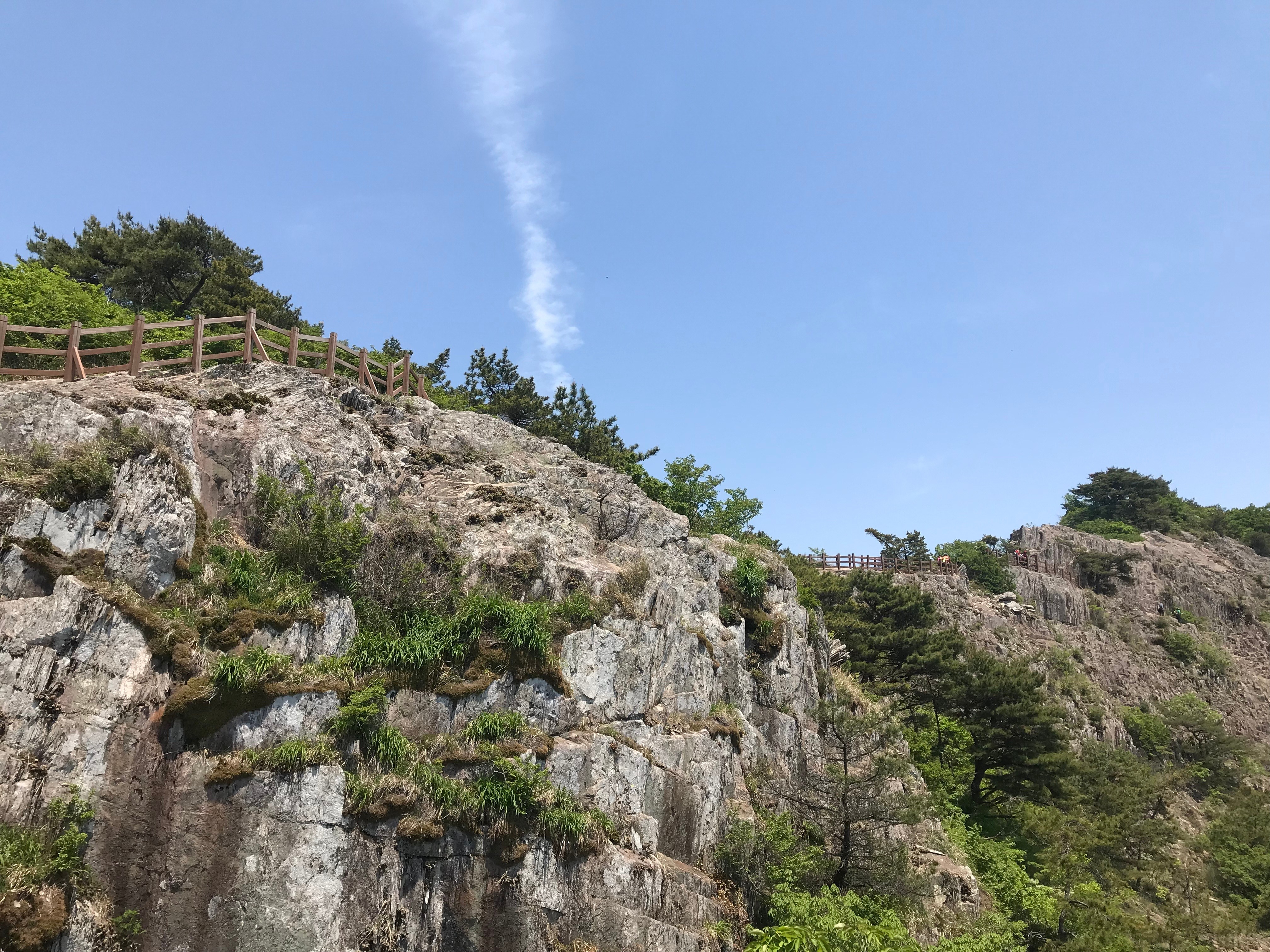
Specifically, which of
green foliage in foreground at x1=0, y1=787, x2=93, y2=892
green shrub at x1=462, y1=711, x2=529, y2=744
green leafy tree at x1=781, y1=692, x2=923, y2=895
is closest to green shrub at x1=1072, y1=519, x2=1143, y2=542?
green leafy tree at x1=781, y1=692, x2=923, y2=895

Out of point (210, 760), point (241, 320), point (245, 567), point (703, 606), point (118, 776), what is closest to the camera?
point (118, 776)

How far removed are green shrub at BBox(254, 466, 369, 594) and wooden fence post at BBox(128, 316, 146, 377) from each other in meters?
5.07

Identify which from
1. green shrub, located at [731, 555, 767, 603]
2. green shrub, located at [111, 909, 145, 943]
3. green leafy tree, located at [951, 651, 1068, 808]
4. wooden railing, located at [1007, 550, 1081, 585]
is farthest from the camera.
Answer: wooden railing, located at [1007, 550, 1081, 585]

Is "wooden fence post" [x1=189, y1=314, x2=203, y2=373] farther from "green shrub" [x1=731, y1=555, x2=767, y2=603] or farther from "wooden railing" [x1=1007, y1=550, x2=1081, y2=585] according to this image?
"wooden railing" [x1=1007, y1=550, x2=1081, y2=585]

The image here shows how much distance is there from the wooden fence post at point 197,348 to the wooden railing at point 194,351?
0.8 inches

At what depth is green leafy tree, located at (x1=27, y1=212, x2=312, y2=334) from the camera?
31750 mm

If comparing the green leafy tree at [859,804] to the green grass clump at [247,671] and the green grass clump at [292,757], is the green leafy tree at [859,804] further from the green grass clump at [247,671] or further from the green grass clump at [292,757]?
the green grass clump at [247,671]

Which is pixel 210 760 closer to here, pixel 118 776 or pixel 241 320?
pixel 118 776

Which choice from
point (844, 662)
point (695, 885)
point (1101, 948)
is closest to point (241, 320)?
point (695, 885)

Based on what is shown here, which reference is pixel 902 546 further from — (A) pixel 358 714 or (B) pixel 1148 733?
(A) pixel 358 714

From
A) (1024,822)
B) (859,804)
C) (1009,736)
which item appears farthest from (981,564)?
(859,804)

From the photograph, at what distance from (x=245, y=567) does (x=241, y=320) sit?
32.0 ft

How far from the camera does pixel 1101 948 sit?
2323 centimetres

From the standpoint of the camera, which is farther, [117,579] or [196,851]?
[117,579]
